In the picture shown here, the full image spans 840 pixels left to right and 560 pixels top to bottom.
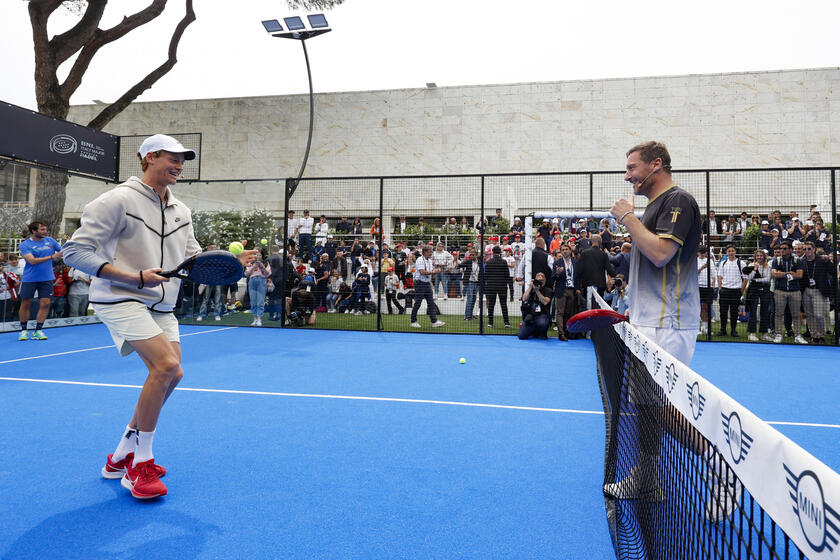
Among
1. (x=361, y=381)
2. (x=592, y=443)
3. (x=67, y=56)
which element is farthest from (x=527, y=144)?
(x=592, y=443)

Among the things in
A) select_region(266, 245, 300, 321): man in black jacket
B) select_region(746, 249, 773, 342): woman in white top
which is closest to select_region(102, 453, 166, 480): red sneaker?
select_region(266, 245, 300, 321): man in black jacket

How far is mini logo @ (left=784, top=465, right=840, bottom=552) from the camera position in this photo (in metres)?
0.78

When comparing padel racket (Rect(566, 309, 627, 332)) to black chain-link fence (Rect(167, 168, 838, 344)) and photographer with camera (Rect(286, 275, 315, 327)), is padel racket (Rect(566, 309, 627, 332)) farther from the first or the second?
photographer with camera (Rect(286, 275, 315, 327))

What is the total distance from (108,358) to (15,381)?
5.38 ft

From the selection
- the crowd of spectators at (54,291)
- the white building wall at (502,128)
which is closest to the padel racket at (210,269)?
the crowd of spectators at (54,291)

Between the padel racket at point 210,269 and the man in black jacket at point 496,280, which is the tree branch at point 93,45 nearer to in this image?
the man in black jacket at point 496,280

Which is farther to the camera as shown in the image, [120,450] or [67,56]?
[67,56]

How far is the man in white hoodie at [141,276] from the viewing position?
2.88 meters

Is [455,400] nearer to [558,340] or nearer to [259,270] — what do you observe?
[558,340]

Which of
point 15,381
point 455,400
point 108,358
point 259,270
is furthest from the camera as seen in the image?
point 259,270

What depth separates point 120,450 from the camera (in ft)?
10.6

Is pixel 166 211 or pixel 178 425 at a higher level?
pixel 166 211

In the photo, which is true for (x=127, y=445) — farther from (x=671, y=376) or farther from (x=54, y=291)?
(x=54, y=291)

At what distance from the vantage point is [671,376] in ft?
6.15
